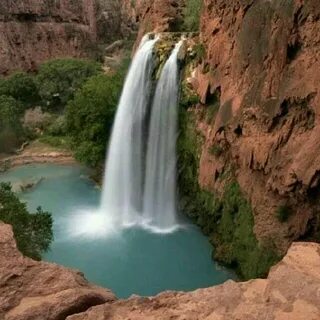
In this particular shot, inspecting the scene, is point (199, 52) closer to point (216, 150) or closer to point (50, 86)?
point (216, 150)

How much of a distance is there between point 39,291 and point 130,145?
56.7ft

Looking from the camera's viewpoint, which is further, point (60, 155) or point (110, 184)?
point (60, 155)

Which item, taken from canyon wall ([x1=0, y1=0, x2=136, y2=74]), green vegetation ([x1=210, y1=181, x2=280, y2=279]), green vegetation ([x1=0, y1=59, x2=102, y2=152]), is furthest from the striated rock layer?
canyon wall ([x1=0, y1=0, x2=136, y2=74])

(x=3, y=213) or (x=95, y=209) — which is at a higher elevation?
(x=3, y=213)

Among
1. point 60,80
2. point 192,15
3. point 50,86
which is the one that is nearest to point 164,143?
point 192,15

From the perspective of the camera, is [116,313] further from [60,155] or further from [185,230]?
[60,155]

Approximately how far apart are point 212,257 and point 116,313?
Answer: 13.2m

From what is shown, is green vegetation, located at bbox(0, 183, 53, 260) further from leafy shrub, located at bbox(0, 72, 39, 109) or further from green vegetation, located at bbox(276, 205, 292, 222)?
leafy shrub, located at bbox(0, 72, 39, 109)

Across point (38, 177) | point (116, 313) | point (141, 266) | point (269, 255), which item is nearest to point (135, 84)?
point (38, 177)

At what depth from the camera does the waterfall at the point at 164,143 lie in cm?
2066

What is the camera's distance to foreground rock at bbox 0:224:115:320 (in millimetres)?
4387

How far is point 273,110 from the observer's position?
1452 cm

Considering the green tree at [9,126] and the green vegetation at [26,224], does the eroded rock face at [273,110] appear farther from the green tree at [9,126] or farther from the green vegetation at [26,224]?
the green tree at [9,126]

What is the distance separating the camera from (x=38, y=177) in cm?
2512
